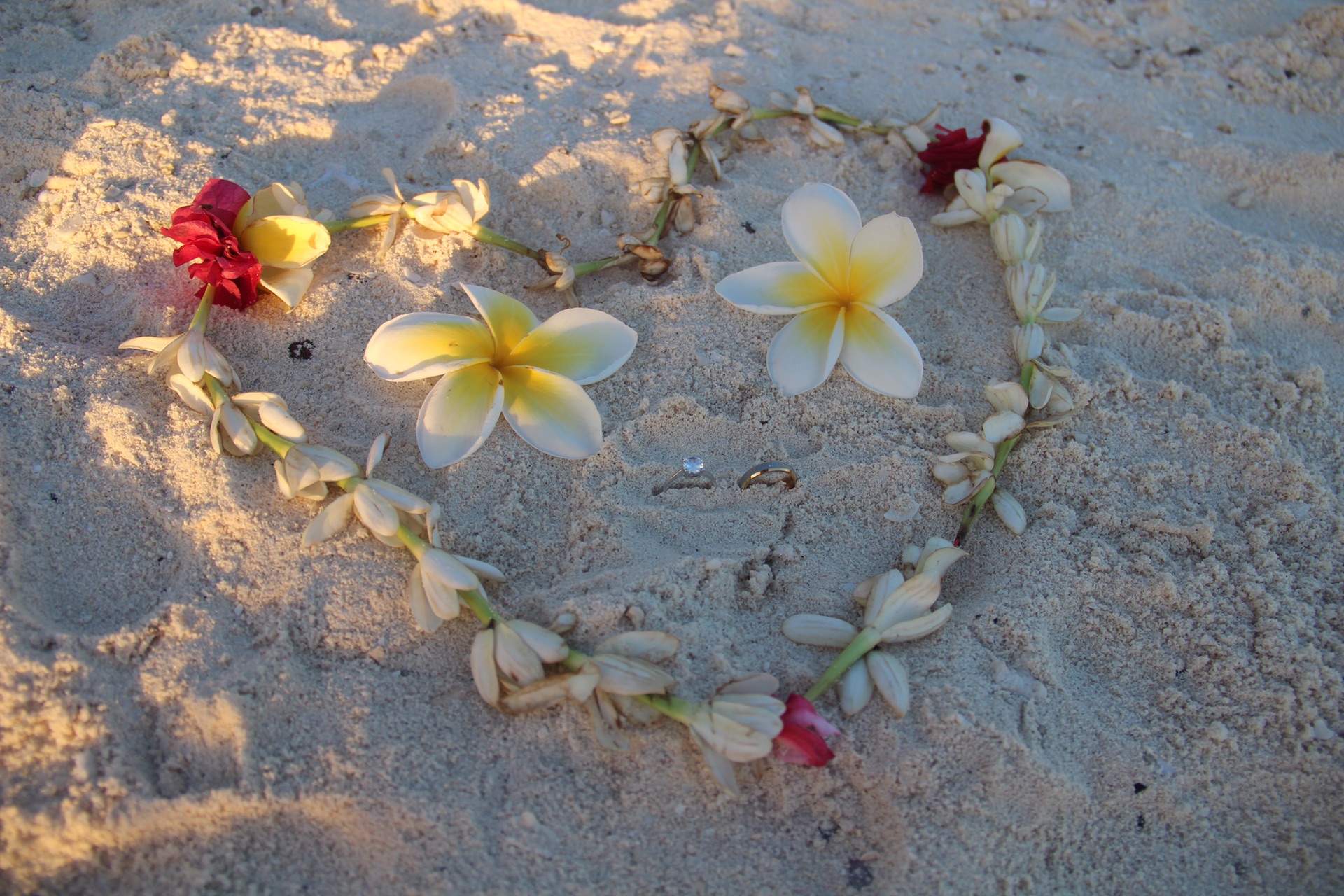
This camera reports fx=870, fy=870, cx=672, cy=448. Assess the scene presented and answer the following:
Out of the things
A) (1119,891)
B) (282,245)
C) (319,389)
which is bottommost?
(1119,891)

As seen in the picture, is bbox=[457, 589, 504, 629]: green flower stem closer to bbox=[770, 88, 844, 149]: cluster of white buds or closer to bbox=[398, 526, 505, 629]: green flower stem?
bbox=[398, 526, 505, 629]: green flower stem

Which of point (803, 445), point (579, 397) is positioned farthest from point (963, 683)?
point (579, 397)

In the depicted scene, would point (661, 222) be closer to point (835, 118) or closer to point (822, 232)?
point (822, 232)

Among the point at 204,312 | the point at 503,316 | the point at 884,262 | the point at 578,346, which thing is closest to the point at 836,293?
the point at 884,262

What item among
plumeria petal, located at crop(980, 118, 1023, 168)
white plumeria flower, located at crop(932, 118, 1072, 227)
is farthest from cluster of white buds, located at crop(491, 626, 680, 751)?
plumeria petal, located at crop(980, 118, 1023, 168)

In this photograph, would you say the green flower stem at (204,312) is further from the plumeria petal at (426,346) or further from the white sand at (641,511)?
the plumeria petal at (426,346)

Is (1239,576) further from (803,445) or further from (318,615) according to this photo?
(318,615)
